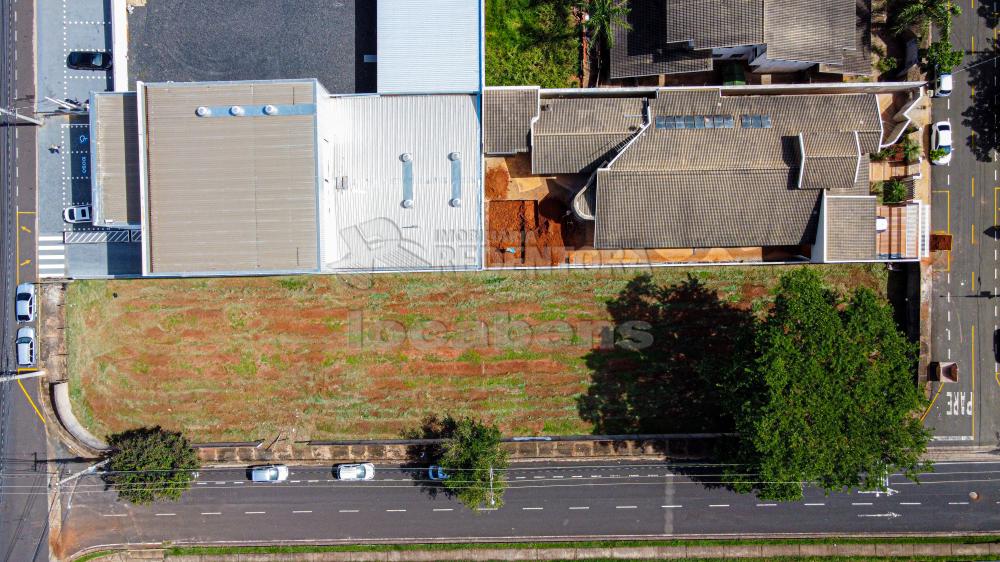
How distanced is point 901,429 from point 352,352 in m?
34.2

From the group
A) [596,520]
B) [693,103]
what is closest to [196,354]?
[596,520]

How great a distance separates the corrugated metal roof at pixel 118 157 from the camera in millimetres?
31359

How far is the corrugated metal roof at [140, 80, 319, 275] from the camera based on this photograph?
30.3 meters

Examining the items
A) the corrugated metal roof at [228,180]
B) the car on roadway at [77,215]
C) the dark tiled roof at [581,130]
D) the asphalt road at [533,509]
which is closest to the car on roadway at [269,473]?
the asphalt road at [533,509]

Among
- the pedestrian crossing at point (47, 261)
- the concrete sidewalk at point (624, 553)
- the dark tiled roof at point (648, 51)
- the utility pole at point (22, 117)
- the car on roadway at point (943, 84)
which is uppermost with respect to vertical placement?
the dark tiled roof at point (648, 51)

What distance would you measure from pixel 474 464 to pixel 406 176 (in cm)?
1880

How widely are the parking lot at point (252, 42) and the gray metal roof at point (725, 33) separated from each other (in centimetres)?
1672

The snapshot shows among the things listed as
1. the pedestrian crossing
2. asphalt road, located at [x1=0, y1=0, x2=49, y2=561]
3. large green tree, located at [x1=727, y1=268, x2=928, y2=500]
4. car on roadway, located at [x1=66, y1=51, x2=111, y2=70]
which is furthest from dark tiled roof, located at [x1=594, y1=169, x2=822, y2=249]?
asphalt road, located at [x1=0, y1=0, x2=49, y2=561]

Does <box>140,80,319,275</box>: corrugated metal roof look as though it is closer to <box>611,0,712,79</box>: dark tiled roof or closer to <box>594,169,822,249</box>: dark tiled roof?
<box>594,169,822,249</box>: dark tiled roof

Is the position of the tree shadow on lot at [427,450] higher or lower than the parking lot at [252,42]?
lower

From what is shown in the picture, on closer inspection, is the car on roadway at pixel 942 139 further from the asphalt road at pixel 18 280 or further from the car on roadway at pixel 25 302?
the car on roadway at pixel 25 302

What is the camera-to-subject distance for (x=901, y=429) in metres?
30.2

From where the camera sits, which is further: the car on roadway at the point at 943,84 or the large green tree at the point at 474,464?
the car on roadway at the point at 943,84

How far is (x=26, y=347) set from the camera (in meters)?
35.4
